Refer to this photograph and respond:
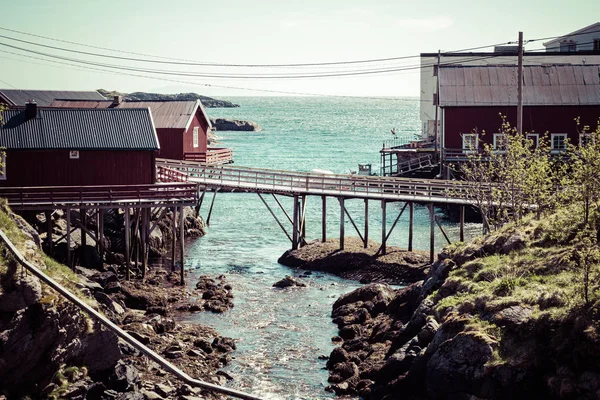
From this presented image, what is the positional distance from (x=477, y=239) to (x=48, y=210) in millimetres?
15994

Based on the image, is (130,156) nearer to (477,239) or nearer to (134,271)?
(134,271)

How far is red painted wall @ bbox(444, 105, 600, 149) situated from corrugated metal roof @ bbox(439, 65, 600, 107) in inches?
14.5

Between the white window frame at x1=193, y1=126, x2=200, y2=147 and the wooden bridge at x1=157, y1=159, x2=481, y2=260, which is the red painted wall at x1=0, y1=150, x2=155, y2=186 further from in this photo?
the white window frame at x1=193, y1=126, x2=200, y2=147

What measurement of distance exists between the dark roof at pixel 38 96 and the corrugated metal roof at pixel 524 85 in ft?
88.8

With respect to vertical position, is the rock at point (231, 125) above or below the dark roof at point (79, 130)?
above

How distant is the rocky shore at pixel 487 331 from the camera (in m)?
19.3

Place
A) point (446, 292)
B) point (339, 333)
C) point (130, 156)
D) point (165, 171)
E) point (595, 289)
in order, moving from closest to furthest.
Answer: point (595, 289), point (446, 292), point (339, 333), point (130, 156), point (165, 171)

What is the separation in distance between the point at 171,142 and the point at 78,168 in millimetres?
14689

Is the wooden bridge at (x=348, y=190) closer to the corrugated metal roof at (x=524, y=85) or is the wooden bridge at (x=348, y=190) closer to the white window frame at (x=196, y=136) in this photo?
the white window frame at (x=196, y=136)

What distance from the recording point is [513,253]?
25.6 metres

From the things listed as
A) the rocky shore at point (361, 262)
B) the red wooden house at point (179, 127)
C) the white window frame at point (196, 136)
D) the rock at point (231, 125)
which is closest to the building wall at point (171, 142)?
the red wooden house at point (179, 127)

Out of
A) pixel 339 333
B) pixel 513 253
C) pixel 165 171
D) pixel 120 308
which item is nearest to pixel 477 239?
pixel 513 253

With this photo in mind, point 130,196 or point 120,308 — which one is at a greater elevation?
point 130,196

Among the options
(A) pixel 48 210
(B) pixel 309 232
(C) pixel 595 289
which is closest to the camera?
(C) pixel 595 289
